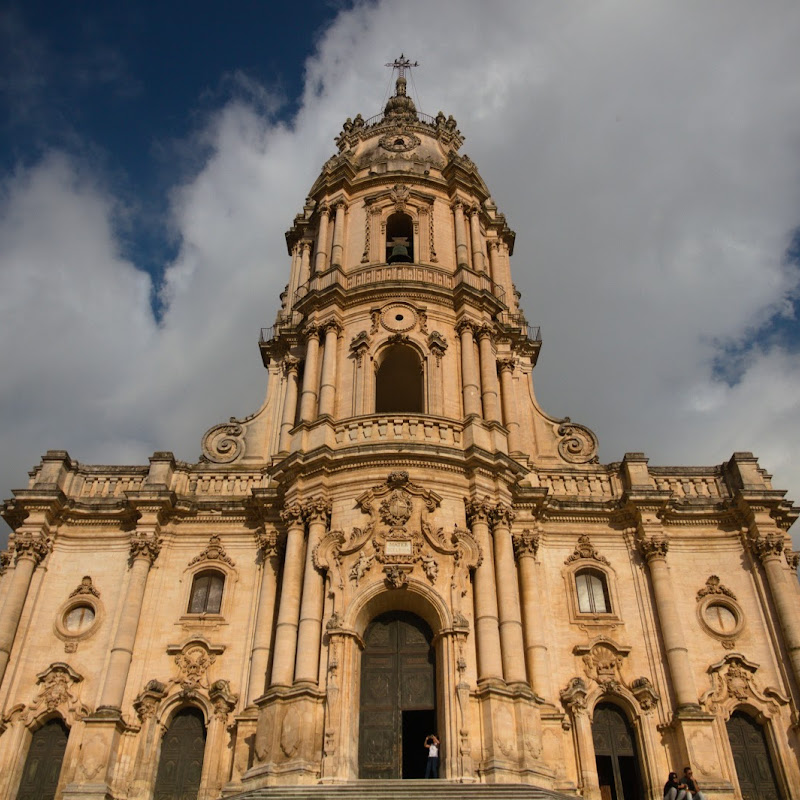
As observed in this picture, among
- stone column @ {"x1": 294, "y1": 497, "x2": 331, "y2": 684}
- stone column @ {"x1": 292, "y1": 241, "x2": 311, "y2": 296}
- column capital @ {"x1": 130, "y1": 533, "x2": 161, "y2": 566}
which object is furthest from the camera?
stone column @ {"x1": 292, "y1": 241, "x2": 311, "y2": 296}

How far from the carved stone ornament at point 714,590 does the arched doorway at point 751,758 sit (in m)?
3.29

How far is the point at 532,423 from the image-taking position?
27484 millimetres

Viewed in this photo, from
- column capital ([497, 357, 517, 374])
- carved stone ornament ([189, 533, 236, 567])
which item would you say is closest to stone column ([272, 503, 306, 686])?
carved stone ornament ([189, 533, 236, 567])

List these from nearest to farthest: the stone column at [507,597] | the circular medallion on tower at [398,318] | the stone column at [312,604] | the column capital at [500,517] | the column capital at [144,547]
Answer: the stone column at [312,604] < the stone column at [507,597] < the column capital at [500,517] < the column capital at [144,547] < the circular medallion on tower at [398,318]

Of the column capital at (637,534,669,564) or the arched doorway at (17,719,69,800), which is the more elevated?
the column capital at (637,534,669,564)

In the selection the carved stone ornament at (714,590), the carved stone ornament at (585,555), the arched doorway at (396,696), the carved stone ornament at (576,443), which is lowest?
the arched doorway at (396,696)

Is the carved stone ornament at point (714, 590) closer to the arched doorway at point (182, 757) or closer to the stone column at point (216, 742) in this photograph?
the stone column at point (216, 742)

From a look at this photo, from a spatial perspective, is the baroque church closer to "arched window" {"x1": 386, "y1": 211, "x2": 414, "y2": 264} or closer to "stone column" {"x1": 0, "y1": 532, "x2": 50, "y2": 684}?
"stone column" {"x1": 0, "y1": 532, "x2": 50, "y2": 684}

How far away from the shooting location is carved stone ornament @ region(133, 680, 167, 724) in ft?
69.4

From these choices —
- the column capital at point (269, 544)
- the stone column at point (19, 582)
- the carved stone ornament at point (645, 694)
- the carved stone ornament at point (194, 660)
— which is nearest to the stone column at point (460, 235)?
the column capital at point (269, 544)

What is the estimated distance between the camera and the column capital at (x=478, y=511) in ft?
71.9

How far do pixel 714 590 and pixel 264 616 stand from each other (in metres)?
13.2

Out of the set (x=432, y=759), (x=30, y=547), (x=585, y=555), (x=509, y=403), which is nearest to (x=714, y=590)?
(x=585, y=555)

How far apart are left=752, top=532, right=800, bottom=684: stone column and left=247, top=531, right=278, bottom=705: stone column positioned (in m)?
14.4
